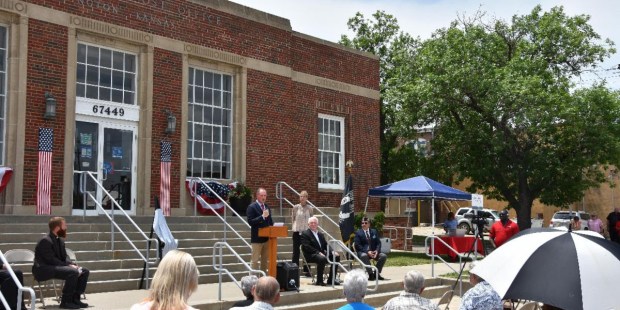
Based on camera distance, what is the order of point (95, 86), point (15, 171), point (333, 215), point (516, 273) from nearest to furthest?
point (516, 273)
point (15, 171)
point (95, 86)
point (333, 215)

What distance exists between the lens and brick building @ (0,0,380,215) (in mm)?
14617

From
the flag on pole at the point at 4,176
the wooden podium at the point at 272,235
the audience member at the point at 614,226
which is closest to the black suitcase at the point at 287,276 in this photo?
the wooden podium at the point at 272,235

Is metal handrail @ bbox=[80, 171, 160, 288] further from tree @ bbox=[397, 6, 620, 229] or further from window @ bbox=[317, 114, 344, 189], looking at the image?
tree @ bbox=[397, 6, 620, 229]

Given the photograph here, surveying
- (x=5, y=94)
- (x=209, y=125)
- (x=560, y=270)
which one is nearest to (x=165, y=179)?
(x=209, y=125)

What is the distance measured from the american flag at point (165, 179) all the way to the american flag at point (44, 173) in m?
2.78

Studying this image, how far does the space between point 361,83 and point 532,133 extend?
7.18 meters

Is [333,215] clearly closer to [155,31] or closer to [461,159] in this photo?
[155,31]

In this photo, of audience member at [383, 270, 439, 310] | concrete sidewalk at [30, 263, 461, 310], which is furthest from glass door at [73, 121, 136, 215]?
audience member at [383, 270, 439, 310]

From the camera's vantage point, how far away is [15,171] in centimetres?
1427

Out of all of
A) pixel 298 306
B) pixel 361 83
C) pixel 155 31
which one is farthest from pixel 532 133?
pixel 298 306

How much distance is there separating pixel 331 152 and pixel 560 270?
16.3 meters

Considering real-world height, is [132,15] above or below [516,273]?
above

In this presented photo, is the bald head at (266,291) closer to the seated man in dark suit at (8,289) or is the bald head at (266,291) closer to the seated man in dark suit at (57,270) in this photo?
the seated man in dark suit at (8,289)

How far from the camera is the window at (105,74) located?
15.8m
